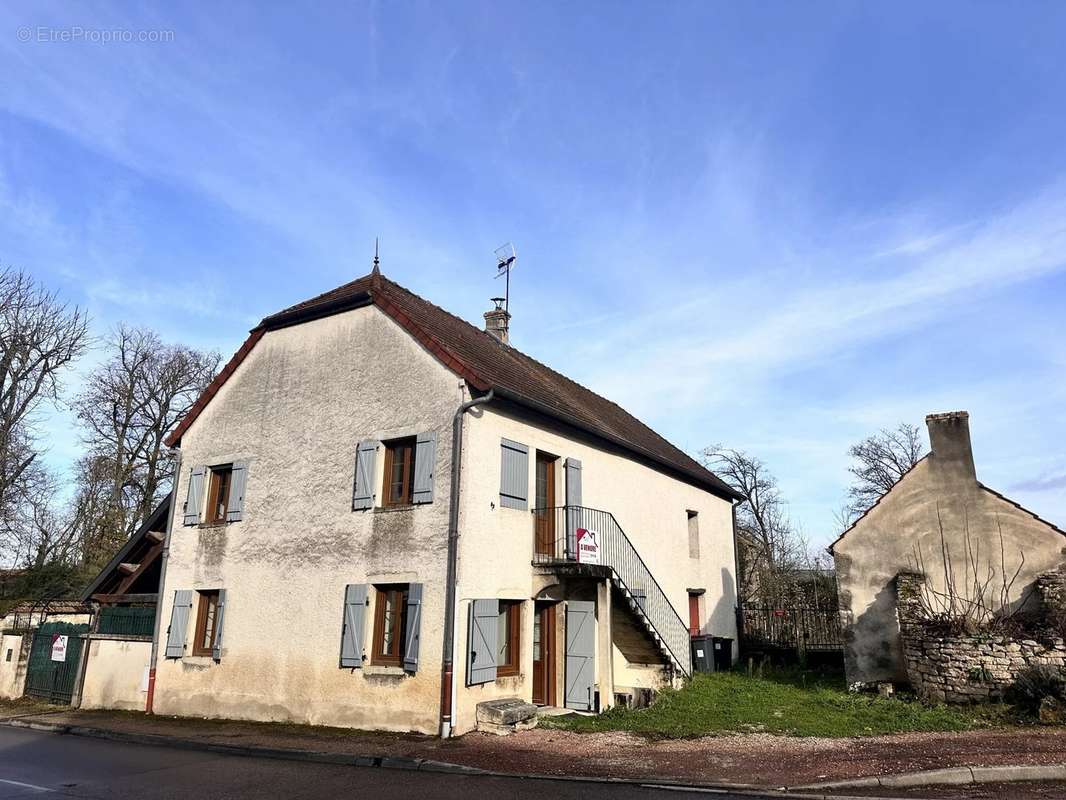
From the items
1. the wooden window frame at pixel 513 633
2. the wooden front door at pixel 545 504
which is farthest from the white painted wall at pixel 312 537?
the wooden front door at pixel 545 504

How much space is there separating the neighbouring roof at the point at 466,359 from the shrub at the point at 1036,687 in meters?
8.07

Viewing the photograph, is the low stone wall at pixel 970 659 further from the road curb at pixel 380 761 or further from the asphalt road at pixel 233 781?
the asphalt road at pixel 233 781

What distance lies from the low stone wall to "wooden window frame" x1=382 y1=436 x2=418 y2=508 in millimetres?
9095

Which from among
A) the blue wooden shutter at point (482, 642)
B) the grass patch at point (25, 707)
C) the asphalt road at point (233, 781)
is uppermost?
the blue wooden shutter at point (482, 642)

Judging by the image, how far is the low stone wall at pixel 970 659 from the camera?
11273 millimetres

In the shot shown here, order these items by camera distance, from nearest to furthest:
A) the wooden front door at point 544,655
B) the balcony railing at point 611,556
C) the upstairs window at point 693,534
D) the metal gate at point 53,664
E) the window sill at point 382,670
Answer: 1. the window sill at point 382,670
2. the wooden front door at point 544,655
3. the balcony railing at point 611,556
4. the metal gate at point 53,664
5. the upstairs window at point 693,534

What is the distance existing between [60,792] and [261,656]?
5.35m

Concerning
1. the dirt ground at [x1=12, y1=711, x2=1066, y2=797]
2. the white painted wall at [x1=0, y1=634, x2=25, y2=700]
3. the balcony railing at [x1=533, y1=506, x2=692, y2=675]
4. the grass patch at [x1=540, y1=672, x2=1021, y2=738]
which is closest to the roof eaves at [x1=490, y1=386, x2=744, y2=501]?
the balcony railing at [x1=533, y1=506, x2=692, y2=675]

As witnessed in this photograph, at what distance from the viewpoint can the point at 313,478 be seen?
13.5 metres

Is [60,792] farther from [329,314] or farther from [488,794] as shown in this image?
[329,314]

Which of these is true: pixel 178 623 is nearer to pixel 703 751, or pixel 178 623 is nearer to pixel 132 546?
pixel 132 546

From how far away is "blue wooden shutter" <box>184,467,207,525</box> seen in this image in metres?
15.2

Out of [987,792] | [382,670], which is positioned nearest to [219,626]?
[382,670]

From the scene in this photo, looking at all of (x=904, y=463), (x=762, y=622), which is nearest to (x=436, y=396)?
(x=762, y=622)
